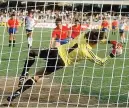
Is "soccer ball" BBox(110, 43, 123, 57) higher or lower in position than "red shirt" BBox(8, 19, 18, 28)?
higher

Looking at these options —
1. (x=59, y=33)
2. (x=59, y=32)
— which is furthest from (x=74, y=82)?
(x=59, y=32)

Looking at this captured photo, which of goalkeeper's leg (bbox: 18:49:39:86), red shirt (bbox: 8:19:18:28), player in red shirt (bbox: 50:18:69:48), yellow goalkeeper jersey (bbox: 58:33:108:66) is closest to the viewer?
yellow goalkeeper jersey (bbox: 58:33:108:66)

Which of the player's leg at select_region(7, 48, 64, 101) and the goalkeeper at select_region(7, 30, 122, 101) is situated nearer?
the goalkeeper at select_region(7, 30, 122, 101)

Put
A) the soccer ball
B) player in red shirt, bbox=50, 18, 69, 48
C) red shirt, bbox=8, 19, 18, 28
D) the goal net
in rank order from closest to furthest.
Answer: the soccer ball
the goal net
player in red shirt, bbox=50, 18, 69, 48
red shirt, bbox=8, 19, 18, 28

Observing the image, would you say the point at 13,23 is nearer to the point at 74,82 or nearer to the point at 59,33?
the point at 59,33

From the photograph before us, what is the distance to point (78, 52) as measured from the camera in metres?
8.50

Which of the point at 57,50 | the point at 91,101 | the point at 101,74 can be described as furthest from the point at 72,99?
the point at 101,74

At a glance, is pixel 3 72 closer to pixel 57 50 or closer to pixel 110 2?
pixel 57 50

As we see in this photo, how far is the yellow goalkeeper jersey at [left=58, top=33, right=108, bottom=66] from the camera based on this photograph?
8445 mm

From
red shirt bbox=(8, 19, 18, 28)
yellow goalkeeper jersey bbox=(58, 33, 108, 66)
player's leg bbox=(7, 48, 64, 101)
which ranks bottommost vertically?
red shirt bbox=(8, 19, 18, 28)

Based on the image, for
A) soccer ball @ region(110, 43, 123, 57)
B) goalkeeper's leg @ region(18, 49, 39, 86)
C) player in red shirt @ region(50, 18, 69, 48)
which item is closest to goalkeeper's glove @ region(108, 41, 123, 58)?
soccer ball @ region(110, 43, 123, 57)

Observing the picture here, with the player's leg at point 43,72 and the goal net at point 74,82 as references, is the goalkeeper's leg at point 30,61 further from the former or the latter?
the player's leg at point 43,72

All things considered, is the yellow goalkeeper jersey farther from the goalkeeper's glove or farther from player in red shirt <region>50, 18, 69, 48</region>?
player in red shirt <region>50, 18, 69, 48</region>

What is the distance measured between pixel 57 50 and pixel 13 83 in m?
2.57
